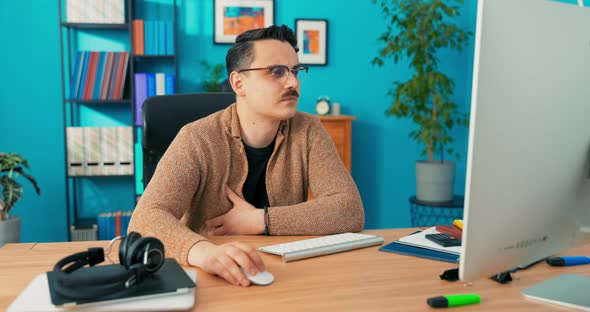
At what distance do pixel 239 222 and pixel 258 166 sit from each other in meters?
→ 0.35

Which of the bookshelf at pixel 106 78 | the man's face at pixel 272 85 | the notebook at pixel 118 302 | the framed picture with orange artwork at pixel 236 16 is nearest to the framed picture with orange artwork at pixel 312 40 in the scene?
the framed picture with orange artwork at pixel 236 16

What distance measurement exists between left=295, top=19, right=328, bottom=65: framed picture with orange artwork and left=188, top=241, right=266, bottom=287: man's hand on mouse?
317 centimetres

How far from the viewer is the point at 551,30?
2.54 feet

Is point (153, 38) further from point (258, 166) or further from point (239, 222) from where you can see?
point (239, 222)

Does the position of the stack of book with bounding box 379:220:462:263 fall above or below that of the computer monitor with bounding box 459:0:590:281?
below

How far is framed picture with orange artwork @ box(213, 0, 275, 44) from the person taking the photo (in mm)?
3918

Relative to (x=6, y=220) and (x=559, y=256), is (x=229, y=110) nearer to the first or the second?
(x=559, y=256)

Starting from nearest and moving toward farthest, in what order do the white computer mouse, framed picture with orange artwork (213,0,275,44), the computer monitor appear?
the computer monitor
the white computer mouse
framed picture with orange artwork (213,0,275,44)

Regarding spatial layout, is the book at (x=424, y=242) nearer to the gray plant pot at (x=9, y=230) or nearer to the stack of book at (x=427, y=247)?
the stack of book at (x=427, y=247)

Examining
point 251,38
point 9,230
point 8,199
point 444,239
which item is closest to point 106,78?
point 8,199

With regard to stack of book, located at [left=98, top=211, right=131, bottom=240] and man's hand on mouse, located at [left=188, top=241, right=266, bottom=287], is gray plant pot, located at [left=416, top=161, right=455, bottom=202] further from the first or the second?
man's hand on mouse, located at [left=188, top=241, right=266, bottom=287]

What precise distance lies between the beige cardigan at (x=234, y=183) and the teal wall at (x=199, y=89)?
2353 millimetres

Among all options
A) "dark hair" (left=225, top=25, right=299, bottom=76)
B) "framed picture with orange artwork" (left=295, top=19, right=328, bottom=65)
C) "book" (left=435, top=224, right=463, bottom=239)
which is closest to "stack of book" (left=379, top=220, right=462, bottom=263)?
"book" (left=435, top=224, right=463, bottom=239)

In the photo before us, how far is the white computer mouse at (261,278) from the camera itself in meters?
0.95
